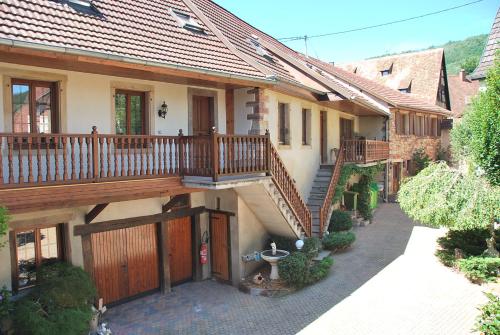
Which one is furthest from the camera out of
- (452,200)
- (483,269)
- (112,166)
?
(452,200)

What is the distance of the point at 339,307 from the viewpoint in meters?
10.1

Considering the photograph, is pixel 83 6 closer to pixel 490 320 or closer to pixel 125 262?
pixel 125 262

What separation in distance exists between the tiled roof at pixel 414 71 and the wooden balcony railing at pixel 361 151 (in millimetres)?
13039

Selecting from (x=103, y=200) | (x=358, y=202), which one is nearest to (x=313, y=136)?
(x=358, y=202)

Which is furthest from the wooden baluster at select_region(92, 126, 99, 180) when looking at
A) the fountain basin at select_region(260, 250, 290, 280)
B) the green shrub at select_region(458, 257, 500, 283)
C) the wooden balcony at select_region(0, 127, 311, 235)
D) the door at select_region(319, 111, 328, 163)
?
the door at select_region(319, 111, 328, 163)

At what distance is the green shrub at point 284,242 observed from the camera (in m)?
12.8

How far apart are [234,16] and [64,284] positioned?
41.4ft

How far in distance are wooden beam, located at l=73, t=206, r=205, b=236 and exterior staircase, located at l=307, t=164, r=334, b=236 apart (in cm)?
439

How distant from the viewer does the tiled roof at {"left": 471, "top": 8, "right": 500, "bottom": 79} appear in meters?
12.3

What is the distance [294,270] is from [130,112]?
5910mm

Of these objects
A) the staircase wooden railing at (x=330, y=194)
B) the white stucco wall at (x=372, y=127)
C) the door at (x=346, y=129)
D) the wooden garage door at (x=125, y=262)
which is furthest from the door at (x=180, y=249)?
the white stucco wall at (x=372, y=127)

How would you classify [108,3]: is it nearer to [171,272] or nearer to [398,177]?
[171,272]

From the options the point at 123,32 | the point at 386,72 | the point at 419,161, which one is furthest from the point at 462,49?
the point at 123,32

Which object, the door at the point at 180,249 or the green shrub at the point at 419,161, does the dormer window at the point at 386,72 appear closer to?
the green shrub at the point at 419,161
